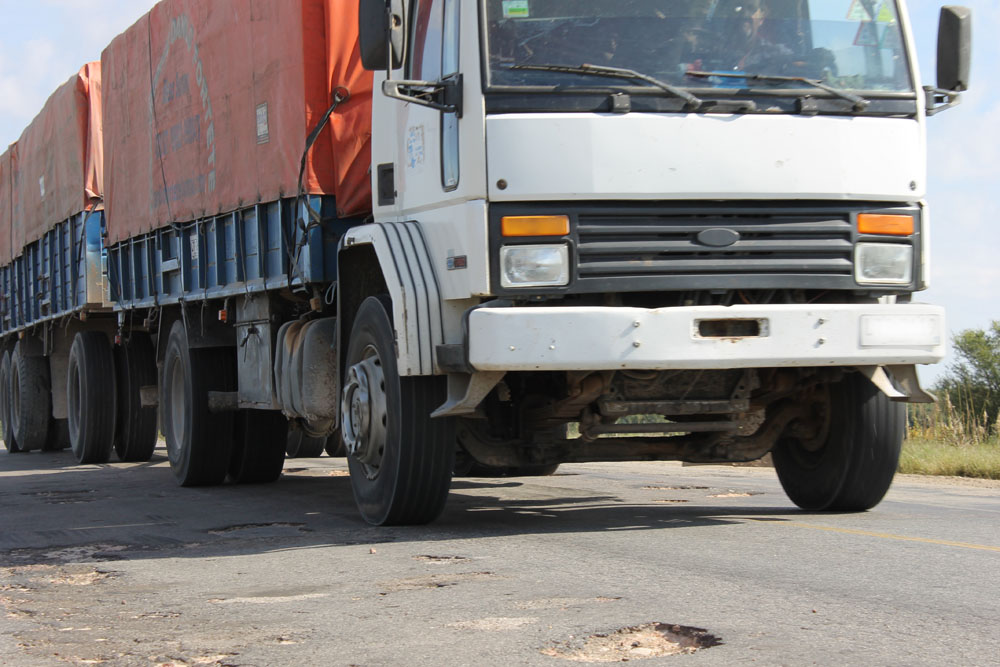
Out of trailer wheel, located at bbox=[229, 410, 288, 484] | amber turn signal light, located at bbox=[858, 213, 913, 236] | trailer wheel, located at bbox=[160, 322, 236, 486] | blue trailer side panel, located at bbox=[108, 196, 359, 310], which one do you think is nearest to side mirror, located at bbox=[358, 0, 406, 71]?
blue trailer side panel, located at bbox=[108, 196, 359, 310]

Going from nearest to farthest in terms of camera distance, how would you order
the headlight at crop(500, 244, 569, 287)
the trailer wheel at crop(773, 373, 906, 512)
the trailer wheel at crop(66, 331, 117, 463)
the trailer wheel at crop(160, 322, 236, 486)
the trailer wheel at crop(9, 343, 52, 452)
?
the headlight at crop(500, 244, 569, 287) < the trailer wheel at crop(773, 373, 906, 512) < the trailer wheel at crop(160, 322, 236, 486) < the trailer wheel at crop(66, 331, 117, 463) < the trailer wheel at crop(9, 343, 52, 452)

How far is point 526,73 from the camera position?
617 cm

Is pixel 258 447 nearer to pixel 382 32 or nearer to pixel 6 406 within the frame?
pixel 382 32

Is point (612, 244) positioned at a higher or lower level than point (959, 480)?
higher

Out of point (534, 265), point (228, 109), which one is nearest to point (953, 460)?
point (228, 109)

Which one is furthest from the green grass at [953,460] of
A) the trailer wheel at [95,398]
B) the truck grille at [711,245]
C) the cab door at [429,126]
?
the trailer wheel at [95,398]

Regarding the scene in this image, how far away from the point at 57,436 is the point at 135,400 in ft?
12.8

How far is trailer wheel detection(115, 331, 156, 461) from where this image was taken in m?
13.8

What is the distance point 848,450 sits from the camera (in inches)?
281

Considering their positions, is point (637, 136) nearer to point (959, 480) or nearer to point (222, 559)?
point (222, 559)

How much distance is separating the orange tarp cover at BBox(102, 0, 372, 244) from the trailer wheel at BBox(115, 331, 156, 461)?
1.38 metres

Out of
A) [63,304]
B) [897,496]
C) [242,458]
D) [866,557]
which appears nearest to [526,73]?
[866,557]

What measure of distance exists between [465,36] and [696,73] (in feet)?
3.57

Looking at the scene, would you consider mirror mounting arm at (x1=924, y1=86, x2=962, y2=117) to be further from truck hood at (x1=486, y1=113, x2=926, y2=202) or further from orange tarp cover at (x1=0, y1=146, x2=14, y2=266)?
orange tarp cover at (x1=0, y1=146, x2=14, y2=266)
